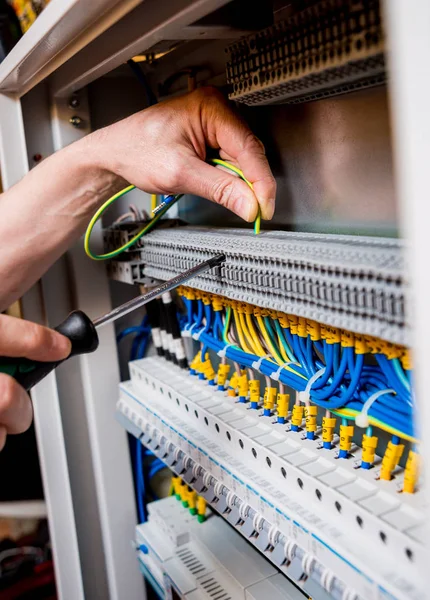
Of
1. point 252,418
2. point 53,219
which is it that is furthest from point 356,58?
point 53,219

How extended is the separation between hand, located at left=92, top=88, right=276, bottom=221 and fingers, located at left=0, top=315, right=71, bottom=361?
34cm

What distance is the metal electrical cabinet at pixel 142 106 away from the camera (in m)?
0.40

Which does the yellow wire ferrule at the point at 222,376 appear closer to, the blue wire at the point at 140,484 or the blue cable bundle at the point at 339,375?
the blue cable bundle at the point at 339,375

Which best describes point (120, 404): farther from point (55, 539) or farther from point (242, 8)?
point (242, 8)

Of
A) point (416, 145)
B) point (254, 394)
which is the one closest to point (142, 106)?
point (254, 394)

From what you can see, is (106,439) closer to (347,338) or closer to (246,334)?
(246,334)

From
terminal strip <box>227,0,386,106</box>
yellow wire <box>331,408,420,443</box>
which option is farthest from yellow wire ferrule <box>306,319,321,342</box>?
terminal strip <box>227,0,386,106</box>

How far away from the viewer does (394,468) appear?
740 millimetres

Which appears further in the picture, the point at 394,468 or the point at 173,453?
the point at 173,453

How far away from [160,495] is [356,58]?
125cm

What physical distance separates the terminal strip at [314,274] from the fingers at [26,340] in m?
0.27

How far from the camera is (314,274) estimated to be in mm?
655

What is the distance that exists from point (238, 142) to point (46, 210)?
42 cm

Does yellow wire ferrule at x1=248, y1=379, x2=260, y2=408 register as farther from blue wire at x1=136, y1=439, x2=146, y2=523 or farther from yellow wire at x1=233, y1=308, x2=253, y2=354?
blue wire at x1=136, y1=439, x2=146, y2=523
